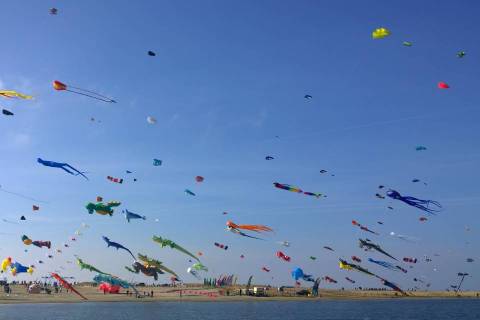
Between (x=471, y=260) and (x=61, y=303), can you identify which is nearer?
(x=61, y=303)

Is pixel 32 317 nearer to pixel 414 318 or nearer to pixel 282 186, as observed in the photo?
pixel 282 186

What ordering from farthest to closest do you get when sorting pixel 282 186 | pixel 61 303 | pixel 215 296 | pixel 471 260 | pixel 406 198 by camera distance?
pixel 215 296
pixel 471 260
pixel 61 303
pixel 282 186
pixel 406 198

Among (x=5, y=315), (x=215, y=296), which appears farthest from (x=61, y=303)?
(x=215, y=296)

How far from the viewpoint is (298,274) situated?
84.0 m

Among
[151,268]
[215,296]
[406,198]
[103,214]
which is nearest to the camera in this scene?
[406,198]

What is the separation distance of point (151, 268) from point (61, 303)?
51.3 feet

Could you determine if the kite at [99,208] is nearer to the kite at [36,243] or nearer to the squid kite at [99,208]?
the squid kite at [99,208]

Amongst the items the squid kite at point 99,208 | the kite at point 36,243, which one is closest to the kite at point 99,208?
the squid kite at point 99,208

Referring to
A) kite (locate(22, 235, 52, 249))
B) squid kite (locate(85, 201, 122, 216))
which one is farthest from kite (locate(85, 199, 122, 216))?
kite (locate(22, 235, 52, 249))

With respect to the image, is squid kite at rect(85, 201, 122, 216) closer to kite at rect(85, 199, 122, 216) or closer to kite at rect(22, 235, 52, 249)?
kite at rect(85, 199, 122, 216)

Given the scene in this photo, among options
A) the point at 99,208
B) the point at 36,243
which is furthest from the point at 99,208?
the point at 36,243

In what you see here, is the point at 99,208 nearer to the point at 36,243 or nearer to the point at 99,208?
the point at 99,208

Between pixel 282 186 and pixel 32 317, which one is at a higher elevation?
pixel 282 186

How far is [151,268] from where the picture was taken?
3268 inches
